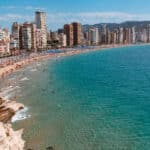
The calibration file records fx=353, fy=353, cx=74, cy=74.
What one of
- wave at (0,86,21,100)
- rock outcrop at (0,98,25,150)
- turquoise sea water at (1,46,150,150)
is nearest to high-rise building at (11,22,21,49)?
wave at (0,86,21,100)

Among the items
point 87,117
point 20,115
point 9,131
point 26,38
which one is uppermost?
point 26,38

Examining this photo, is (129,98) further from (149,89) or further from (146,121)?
(146,121)

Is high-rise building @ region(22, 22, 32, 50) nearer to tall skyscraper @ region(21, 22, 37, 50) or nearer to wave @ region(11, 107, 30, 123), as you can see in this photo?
tall skyscraper @ region(21, 22, 37, 50)

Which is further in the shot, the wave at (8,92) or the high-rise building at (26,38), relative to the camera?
the high-rise building at (26,38)

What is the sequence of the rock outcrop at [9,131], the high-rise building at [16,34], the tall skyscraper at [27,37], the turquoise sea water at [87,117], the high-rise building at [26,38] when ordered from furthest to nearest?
1. the tall skyscraper at [27,37]
2. the high-rise building at [26,38]
3. the high-rise building at [16,34]
4. the turquoise sea water at [87,117]
5. the rock outcrop at [9,131]

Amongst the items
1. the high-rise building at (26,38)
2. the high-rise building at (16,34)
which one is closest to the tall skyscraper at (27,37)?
the high-rise building at (26,38)

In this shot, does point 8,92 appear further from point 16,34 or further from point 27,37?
point 16,34

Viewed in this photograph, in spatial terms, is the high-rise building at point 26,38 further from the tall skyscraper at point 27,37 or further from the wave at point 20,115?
the wave at point 20,115

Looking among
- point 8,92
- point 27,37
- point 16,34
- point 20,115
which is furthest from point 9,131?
point 16,34
